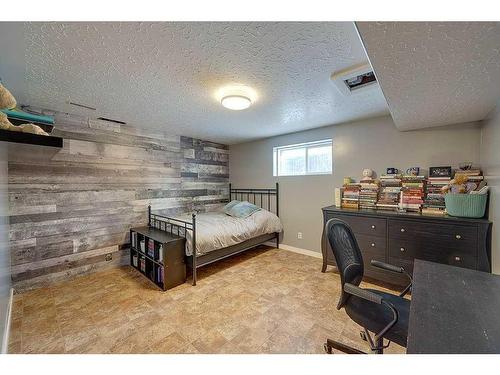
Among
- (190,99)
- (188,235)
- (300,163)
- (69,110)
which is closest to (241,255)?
(188,235)

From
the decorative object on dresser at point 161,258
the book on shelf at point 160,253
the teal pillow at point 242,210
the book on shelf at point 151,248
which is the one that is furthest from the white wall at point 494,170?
the book on shelf at point 151,248

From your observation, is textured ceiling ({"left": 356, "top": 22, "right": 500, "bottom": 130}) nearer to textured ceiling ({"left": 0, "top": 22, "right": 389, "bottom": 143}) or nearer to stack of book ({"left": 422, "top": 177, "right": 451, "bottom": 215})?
textured ceiling ({"left": 0, "top": 22, "right": 389, "bottom": 143})

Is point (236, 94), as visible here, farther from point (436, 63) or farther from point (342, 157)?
point (342, 157)

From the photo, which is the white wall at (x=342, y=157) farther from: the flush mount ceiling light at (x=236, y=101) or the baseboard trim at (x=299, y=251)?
the flush mount ceiling light at (x=236, y=101)

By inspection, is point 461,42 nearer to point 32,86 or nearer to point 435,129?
point 435,129

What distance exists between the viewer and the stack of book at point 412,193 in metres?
2.33

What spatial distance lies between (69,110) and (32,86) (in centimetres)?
61

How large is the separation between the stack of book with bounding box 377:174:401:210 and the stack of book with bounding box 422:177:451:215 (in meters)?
0.27

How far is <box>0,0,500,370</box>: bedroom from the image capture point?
119cm

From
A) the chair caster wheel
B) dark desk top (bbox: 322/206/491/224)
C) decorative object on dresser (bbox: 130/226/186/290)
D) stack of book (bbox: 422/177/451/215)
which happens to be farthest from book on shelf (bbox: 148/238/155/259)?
stack of book (bbox: 422/177/451/215)

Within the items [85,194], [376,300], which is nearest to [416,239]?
[376,300]

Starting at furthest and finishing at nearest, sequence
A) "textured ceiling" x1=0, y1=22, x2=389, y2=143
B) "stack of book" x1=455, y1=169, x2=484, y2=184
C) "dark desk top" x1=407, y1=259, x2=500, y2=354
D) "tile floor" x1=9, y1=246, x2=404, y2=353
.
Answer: "stack of book" x1=455, y1=169, x2=484, y2=184
"tile floor" x1=9, y1=246, x2=404, y2=353
"textured ceiling" x1=0, y1=22, x2=389, y2=143
"dark desk top" x1=407, y1=259, x2=500, y2=354

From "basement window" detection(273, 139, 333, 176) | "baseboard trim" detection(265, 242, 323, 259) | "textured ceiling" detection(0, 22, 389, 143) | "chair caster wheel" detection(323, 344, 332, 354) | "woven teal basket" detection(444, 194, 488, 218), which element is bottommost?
"chair caster wheel" detection(323, 344, 332, 354)

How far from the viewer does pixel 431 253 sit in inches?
78.7
